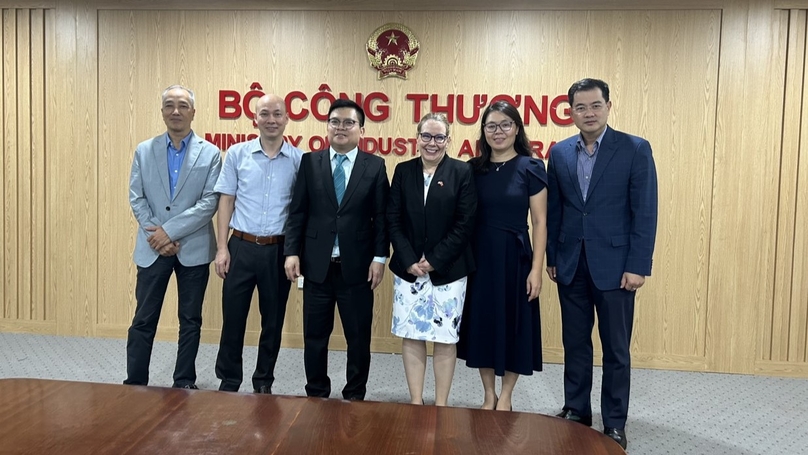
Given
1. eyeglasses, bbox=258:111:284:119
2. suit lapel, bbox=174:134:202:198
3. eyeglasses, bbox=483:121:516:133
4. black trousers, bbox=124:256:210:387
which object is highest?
eyeglasses, bbox=258:111:284:119

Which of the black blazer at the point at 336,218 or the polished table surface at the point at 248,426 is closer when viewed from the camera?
the polished table surface at the point at 248,426

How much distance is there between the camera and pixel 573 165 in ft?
10.6

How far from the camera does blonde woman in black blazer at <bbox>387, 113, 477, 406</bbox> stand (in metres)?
3.14

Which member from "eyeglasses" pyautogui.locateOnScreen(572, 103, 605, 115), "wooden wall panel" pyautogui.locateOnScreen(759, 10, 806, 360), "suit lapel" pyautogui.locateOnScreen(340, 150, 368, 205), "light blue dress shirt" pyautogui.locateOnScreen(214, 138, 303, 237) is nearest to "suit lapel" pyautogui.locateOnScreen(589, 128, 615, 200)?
"eyeglasses" pyautogui.locateOnScreen(572, 103, 605, 115)

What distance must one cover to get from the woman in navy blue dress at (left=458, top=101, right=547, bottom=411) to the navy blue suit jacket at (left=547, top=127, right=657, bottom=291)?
0.17 metres

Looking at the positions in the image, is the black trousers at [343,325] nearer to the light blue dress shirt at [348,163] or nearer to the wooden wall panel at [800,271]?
the light blue dress shirt at [348,163]

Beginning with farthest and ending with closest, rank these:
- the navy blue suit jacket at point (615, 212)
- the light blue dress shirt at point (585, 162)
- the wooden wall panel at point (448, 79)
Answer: the wooden wall panel at point (448, 79)
the light blue dress shirt at point (585, 162)
the navy blue suit jacket at point (615, 212)

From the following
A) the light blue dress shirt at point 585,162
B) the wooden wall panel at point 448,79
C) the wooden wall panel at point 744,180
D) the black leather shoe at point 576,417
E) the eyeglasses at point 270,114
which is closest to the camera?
the light blue dress shirt at point 585,162

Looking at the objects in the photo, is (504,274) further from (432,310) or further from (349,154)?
(349,154)

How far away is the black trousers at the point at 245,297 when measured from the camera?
3506 mm

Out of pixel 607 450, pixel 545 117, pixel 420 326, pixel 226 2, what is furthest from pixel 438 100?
pixel 607 450

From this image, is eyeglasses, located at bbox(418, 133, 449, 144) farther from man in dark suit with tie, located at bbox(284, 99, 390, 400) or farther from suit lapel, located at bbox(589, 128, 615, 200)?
suit lapel, located at bbox(589, 128, 615, 200)

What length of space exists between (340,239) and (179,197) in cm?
101

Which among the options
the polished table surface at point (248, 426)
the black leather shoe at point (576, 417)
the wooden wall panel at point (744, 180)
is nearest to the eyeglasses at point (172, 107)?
the polished table surface at point (248, 426)
